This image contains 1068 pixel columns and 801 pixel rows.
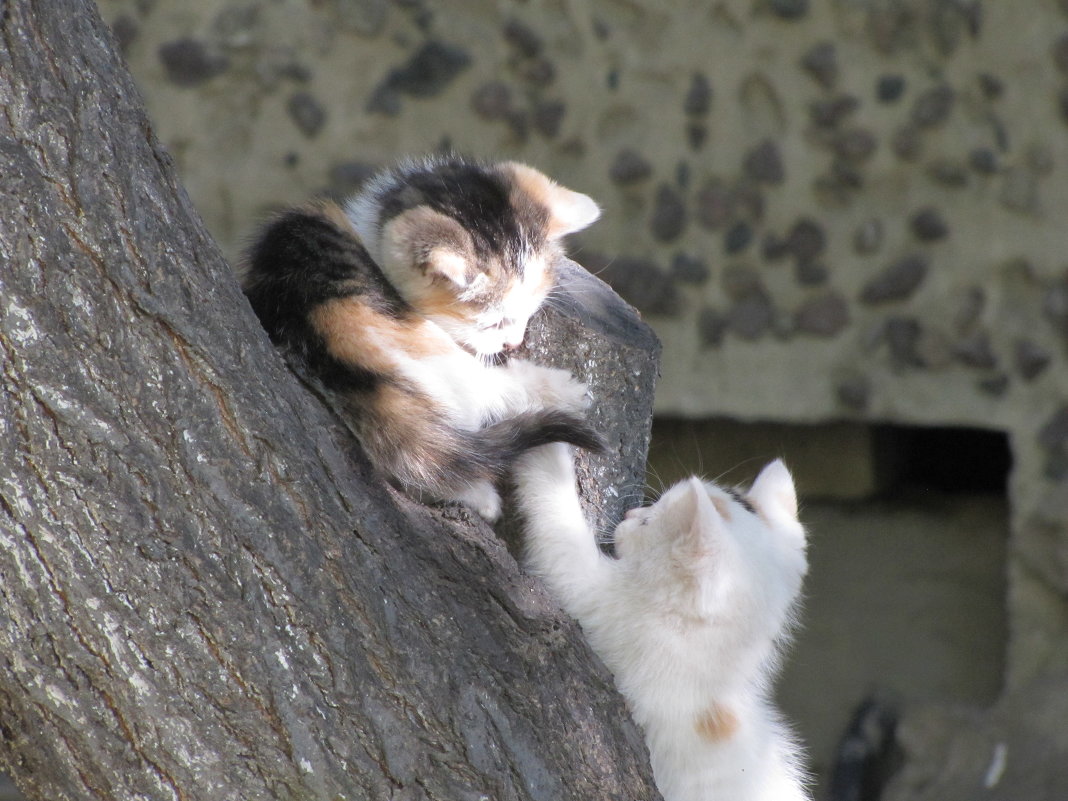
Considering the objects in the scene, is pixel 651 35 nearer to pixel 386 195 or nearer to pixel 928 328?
pixel 928 328

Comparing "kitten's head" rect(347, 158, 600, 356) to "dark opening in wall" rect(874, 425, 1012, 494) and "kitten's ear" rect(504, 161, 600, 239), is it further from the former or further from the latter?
"dark opening in wall" rect(874, 425, 1012, 494)

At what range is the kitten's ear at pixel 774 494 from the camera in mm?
1951

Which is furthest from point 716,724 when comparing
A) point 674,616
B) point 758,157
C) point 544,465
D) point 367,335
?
point 758,157

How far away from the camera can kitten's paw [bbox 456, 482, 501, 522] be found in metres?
1.50

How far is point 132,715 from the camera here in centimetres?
109

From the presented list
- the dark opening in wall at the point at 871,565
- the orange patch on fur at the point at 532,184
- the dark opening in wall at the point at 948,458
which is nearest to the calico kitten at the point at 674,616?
the orange patch on fur at the point at 532,184

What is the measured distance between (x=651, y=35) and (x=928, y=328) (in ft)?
4.03

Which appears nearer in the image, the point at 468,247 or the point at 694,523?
the point at 694,523

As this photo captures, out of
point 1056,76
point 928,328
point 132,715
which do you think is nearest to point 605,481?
point 132,715

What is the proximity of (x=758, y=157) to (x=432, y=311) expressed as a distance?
2137 millimetres

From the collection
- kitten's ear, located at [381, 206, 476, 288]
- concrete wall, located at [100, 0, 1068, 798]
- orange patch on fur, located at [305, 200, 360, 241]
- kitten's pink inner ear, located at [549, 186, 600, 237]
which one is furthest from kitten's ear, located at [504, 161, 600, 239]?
concrete wall, located at [100, 0, 1068, 798]

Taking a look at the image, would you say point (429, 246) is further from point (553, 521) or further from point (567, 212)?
point (553, 521)

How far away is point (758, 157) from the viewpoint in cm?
369

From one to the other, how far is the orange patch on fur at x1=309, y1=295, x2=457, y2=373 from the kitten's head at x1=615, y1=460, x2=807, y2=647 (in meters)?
0.38
